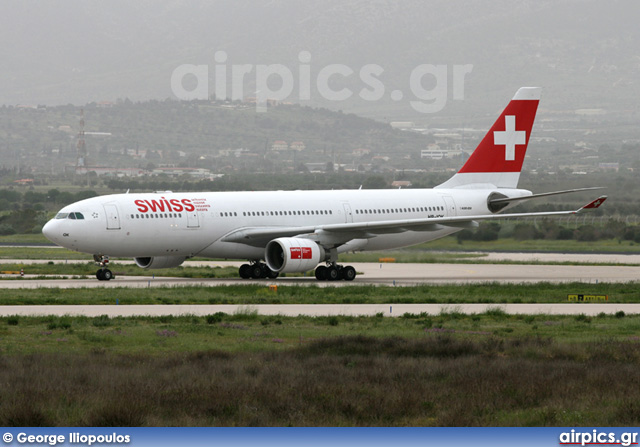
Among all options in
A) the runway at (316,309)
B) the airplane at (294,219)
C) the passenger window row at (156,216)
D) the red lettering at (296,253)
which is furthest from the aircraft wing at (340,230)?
the runway at (316,309)

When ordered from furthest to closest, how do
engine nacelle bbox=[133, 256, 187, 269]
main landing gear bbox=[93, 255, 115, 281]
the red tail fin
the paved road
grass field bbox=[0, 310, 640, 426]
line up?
the red tail fin < engine nacelle bbox=[133, 256, 187, 269] < main landing gear bbox=[93, 255, 115, 281] < the paved road < grass field bbox=[0, 310, 640, 426]

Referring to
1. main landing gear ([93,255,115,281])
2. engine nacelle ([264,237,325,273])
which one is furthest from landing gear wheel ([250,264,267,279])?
main landing gear ([93,255,115,281])

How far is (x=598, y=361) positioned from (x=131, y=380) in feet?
29.0

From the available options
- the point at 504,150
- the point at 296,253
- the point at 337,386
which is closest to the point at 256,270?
the point at 296,253

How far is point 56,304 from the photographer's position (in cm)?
3183

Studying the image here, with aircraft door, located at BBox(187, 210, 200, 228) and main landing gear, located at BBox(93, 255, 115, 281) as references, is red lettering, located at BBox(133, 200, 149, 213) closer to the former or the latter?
aircraft door, located at BBox(187, 210, 200, 228)

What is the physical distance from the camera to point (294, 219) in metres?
45.6

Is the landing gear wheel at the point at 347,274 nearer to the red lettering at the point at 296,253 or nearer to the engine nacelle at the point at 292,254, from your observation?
the engine nacelle at the point at 292,254

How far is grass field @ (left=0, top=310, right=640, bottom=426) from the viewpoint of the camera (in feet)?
51.5

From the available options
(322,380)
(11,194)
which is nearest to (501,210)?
(322,380)

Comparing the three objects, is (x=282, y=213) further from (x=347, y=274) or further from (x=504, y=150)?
(x=504, y=150)

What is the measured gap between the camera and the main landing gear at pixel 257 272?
44.9 meters

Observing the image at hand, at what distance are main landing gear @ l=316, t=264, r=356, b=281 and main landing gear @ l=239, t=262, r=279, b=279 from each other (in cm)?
189

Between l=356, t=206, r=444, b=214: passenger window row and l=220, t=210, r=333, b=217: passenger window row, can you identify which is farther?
l=356, t=206, r=444, b=214: passenger window row
